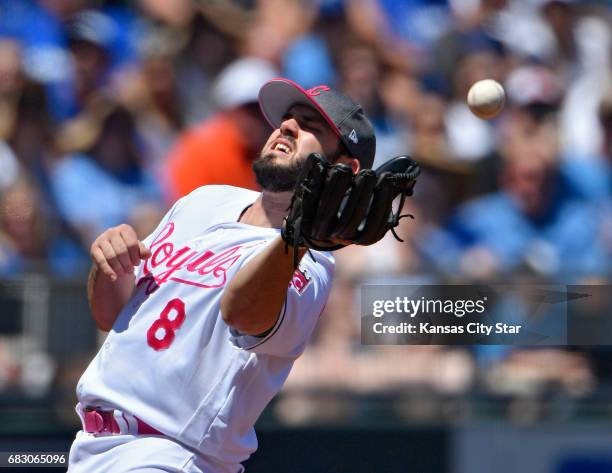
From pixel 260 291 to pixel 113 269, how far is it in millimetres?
688

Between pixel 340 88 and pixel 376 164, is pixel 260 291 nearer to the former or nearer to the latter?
pixel 376 164

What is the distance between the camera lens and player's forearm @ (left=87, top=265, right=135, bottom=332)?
355 centimetres

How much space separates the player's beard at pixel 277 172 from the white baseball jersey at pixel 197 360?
0.17 metres

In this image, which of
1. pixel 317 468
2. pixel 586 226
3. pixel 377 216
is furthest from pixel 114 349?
pixel 586 226

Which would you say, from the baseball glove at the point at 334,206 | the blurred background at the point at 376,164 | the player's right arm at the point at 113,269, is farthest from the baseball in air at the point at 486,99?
the baseball glove at the point at 334,206

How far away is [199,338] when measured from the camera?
330 cm

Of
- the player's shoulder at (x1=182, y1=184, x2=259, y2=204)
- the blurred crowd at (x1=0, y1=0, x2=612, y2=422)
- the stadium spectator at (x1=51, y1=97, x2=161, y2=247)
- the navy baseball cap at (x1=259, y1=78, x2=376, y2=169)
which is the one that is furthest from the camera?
the stadium spectator at (x1=51, y1=97, x2=161, y2=247)

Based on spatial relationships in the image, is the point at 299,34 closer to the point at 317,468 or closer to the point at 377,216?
the point at 317,468

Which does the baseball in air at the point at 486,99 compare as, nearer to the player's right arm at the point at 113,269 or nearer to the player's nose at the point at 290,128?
the player's nose at the point at 290,128

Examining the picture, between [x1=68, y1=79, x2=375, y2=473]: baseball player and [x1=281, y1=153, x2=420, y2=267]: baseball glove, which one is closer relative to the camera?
[x1=281, y1=153, x2=420, y2=267]: baseball glove

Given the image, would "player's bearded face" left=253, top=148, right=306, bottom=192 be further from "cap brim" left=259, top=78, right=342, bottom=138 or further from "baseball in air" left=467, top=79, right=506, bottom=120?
"baseball in air" left=467, top=79, right=506, bottom=120

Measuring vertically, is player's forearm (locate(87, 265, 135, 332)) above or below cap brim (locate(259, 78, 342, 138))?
below

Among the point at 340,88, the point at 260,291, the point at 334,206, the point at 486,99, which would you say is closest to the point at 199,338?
the point at 260,291

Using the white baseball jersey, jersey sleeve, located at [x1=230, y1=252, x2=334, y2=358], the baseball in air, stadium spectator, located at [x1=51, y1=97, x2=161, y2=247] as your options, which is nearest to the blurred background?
stadium spectator, located at [x1=51, y1=97, x2=161, y2=247]
